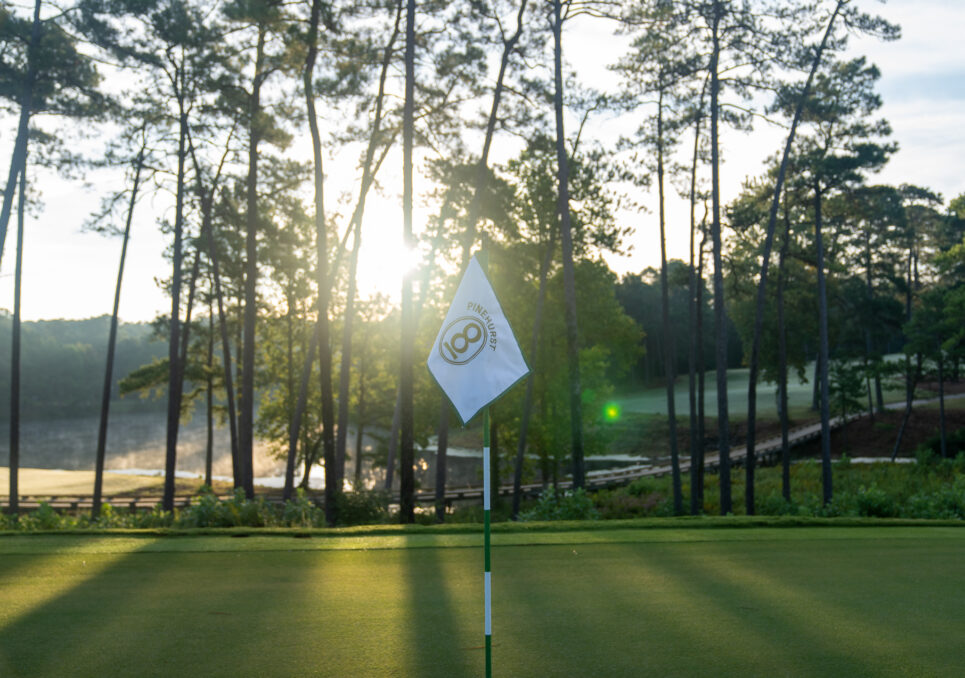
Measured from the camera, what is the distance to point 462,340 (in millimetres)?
4688

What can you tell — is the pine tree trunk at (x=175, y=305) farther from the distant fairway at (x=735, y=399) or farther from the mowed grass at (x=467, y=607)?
the distant fairway at (x=735, y=399)

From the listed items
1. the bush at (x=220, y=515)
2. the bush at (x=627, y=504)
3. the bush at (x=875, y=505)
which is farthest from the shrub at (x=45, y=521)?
the bush at (x=627, y=504)

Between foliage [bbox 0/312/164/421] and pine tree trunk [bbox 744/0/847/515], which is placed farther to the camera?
foliage [bbox 0/312/164/421]

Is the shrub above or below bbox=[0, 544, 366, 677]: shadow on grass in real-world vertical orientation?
below

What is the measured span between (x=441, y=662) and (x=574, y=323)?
1436 cm

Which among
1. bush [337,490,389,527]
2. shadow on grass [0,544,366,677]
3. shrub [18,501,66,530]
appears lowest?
bush [337,490,389,527]

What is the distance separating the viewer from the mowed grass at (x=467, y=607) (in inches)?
170

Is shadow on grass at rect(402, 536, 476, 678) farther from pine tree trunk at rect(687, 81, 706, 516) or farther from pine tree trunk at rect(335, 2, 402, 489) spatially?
pine tree trunk at rect(687, 81, 706, 516)

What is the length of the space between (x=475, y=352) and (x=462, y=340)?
0.12 m

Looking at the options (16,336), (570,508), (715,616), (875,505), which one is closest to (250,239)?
(16,336)

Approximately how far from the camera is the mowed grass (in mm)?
4324

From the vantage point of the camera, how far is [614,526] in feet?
31.7

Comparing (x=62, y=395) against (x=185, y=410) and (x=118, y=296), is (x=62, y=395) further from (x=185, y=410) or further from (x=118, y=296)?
(x=118, y=296)

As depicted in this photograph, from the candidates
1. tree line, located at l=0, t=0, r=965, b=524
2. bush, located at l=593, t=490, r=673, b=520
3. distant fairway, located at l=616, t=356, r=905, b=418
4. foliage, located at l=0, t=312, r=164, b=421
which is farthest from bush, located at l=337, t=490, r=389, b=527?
foliage, located at l=0, t=312, r=164, b=421
